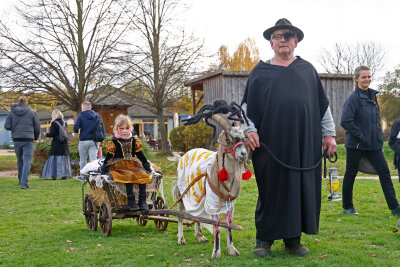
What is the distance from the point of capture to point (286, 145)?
4914mm

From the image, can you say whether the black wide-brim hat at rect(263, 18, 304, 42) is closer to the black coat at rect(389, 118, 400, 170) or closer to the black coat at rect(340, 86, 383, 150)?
the black coat at rect(389, 118, 400, 170)

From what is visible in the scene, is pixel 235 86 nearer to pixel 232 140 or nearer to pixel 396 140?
pixel 396 140

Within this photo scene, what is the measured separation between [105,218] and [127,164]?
84cm

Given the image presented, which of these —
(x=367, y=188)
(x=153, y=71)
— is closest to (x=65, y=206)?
(x=367, y=188)

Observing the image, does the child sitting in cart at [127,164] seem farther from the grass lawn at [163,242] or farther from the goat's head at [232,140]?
the goat's head at [232,140]

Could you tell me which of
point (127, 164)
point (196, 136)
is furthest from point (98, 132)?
point (196, 136)

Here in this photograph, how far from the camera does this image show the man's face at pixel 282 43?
197 inches

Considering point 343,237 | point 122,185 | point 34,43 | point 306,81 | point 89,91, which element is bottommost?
point 343,237

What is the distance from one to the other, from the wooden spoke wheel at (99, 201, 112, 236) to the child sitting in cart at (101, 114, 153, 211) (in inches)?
11.8

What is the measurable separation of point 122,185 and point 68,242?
41.8 inches

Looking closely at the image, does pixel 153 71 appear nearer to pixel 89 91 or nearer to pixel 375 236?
pixel 89 91

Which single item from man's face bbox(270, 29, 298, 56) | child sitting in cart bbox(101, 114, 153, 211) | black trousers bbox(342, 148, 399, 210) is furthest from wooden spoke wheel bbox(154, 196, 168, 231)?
black trousers bbox(342, 148, 399, 210)

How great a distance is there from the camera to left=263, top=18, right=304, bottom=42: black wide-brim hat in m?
4.98

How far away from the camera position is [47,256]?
212 inches
